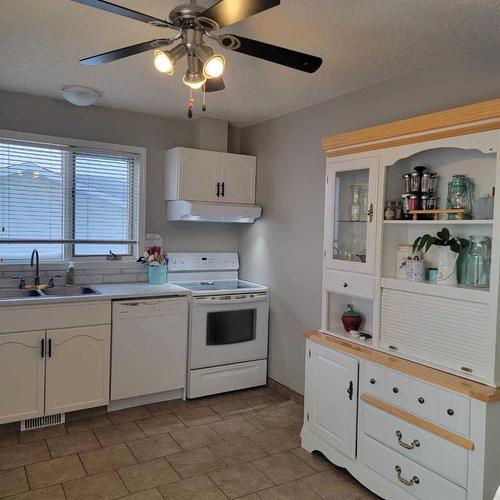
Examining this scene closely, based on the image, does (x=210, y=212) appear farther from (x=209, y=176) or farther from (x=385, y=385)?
(x=385, y=385)

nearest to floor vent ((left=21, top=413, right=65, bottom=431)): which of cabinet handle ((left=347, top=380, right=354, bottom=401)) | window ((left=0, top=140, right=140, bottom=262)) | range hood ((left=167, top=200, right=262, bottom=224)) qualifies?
window ((left=0, top=140, right=140, bottom=262))

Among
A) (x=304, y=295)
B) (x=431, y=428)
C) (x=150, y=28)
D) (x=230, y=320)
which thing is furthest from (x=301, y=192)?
(x=431, y=428)

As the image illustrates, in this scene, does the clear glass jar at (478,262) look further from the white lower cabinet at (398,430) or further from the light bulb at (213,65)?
the light bulb at (213,65)

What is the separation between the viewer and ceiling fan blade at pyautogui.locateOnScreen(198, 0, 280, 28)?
145 centimetres

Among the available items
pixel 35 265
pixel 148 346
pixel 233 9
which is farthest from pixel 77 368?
pixel 233 9

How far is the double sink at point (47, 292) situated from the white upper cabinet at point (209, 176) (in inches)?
42.1

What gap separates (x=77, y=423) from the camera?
3281 mm

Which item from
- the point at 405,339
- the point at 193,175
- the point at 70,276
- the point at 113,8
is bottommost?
the point at 405,339

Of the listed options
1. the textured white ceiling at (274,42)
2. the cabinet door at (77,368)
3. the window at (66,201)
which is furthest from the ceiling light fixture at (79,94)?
the cabinet door at (77,368)

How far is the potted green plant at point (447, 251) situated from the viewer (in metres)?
2.28

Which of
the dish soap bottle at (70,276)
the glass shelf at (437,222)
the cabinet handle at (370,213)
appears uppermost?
the cabinet handle at (370,213)

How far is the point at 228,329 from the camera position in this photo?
384 cm

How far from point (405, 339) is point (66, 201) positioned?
9.41 feet

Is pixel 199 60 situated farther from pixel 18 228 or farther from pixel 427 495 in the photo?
pixel 18 228
